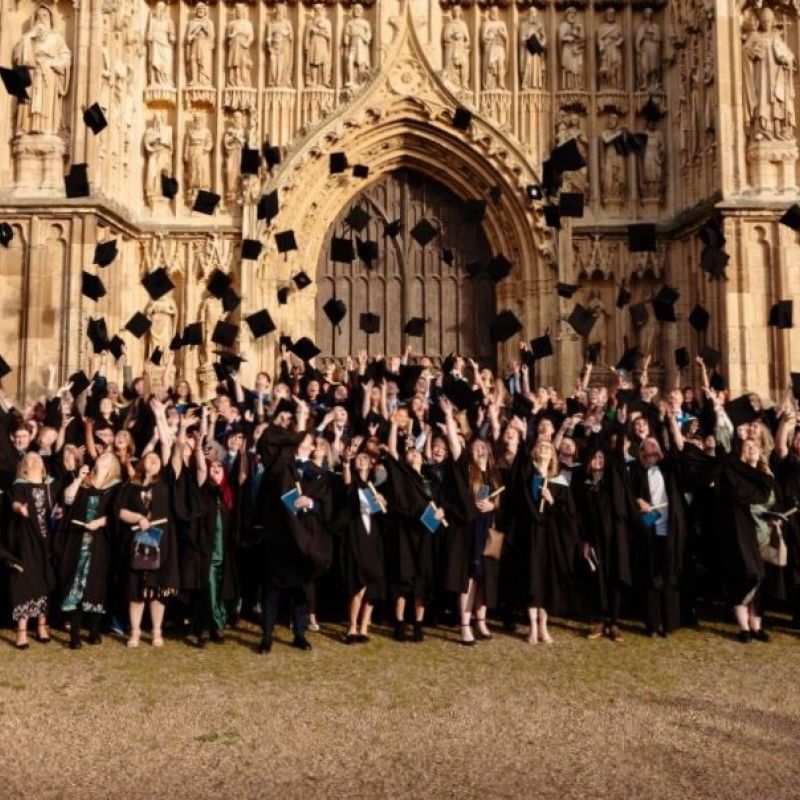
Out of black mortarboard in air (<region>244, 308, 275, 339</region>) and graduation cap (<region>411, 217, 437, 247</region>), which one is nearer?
black mortarboard in air (<region>244, 308, 275, 339</region>)

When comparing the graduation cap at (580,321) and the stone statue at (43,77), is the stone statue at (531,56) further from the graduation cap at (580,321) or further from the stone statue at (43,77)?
the stone statue at (43,77)

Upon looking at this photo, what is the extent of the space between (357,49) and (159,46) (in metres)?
3.30

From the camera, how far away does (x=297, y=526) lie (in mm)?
6797

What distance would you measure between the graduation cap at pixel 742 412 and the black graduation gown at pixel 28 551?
6.88 meters

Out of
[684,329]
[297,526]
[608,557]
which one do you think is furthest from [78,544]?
[684,329]

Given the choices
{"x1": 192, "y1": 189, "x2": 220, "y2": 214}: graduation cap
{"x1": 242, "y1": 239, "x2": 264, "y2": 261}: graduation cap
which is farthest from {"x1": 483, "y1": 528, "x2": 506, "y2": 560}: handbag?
{"x1": 192, "y1": 189, "x2": 220, "y2": 214}: graduation cap

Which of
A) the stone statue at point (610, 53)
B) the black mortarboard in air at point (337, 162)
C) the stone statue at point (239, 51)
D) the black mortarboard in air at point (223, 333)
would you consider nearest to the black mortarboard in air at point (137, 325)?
the black mortarboard in air at point (223, 333)

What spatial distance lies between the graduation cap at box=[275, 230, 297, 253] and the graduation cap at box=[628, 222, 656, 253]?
5.27 metres

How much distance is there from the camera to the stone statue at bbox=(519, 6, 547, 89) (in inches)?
562

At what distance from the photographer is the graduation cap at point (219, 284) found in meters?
13.6

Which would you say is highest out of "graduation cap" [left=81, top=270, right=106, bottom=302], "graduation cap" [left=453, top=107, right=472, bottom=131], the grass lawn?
"graduation cap" [left=453, top=107, right=472, bottom=131]

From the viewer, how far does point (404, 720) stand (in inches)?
197

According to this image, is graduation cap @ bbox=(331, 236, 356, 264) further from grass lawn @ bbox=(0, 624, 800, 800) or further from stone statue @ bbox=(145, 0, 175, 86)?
grass lawn @ bbox=(0, 624, 800, 800)

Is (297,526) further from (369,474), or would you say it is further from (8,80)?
(8,80)
